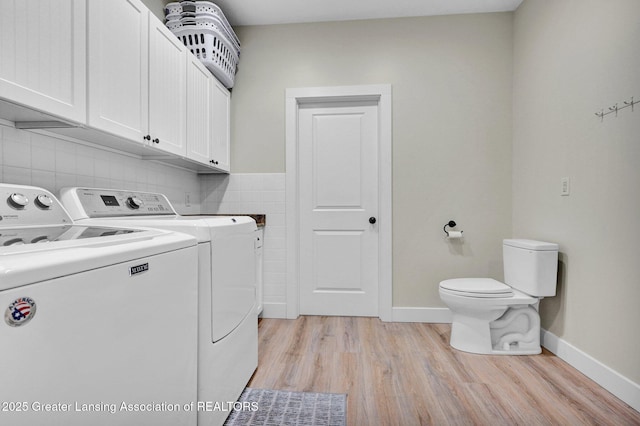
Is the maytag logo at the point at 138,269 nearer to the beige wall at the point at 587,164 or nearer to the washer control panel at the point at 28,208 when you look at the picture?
the washer control panel at the point at 28,208

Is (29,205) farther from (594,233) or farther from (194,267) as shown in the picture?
(594,233)

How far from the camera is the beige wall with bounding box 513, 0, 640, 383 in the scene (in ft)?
5.46

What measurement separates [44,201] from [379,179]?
7.51ft

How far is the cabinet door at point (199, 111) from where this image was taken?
7.29ft

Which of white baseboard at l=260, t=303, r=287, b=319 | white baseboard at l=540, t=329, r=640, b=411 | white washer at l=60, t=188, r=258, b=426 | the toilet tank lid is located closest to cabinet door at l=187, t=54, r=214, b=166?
white washer at l=60, t=188, r=258, b=426

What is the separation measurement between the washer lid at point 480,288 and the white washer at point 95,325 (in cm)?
175

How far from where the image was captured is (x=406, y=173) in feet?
9.44

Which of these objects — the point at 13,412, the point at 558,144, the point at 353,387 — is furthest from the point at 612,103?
the point at 13,412

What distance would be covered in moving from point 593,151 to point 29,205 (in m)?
2.73

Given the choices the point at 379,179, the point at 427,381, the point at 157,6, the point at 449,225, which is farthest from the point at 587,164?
the point at 157,6

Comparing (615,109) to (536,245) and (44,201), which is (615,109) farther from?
(44,201)

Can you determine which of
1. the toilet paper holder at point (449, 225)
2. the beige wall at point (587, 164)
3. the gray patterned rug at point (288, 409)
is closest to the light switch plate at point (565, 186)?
the beige wall at point (587, 164)

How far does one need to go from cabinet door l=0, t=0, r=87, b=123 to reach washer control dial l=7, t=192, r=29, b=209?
34 cm

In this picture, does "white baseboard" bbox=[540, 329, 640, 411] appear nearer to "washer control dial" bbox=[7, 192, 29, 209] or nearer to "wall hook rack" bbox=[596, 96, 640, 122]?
"wall hook rack" bbox=[596, 96, 640, 122]
